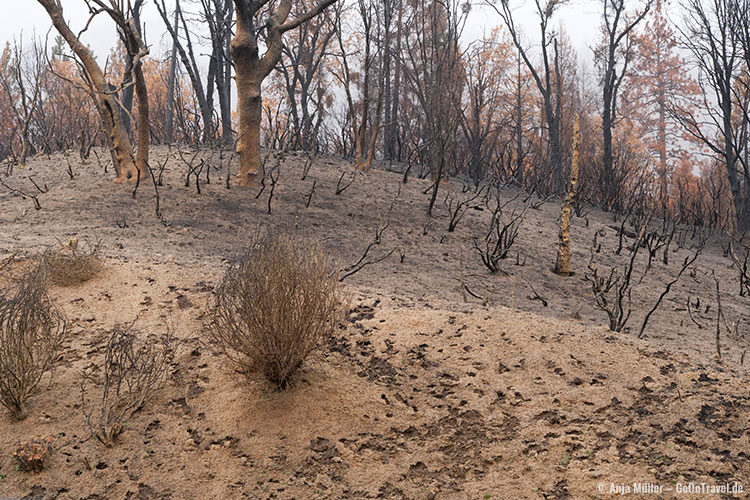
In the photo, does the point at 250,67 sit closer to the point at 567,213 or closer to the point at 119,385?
the point at 567,213

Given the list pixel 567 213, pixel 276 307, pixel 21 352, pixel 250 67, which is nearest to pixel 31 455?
pixel 21 352

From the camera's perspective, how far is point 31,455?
2.86 metres

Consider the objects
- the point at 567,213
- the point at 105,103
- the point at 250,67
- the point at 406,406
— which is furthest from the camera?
the point at 250,67

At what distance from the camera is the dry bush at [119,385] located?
310 centimetres

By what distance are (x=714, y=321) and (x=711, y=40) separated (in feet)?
24.7

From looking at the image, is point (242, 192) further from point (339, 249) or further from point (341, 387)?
point (341, 387)

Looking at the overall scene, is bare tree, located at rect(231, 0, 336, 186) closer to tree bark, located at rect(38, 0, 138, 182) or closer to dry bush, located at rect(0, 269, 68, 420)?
tree bark, located at rect(38, 0, 138, 182)

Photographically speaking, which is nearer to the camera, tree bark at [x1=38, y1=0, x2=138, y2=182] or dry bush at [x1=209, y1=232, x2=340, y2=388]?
dry bush at [x1=209, y1=232, x2=340, y2=388]

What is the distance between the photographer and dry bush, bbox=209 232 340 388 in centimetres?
327

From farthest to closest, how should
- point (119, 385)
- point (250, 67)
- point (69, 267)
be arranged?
point (250, 67)
point (69, 267)
point (119, 385)

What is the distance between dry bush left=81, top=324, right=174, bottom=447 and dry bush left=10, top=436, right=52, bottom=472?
0.78 feet

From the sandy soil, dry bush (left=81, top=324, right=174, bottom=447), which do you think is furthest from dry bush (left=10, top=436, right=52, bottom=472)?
dry bush (left=81, top=324, right=174, bottom=447)

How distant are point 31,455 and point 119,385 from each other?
0.52 metres

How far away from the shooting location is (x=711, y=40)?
1076 cm
